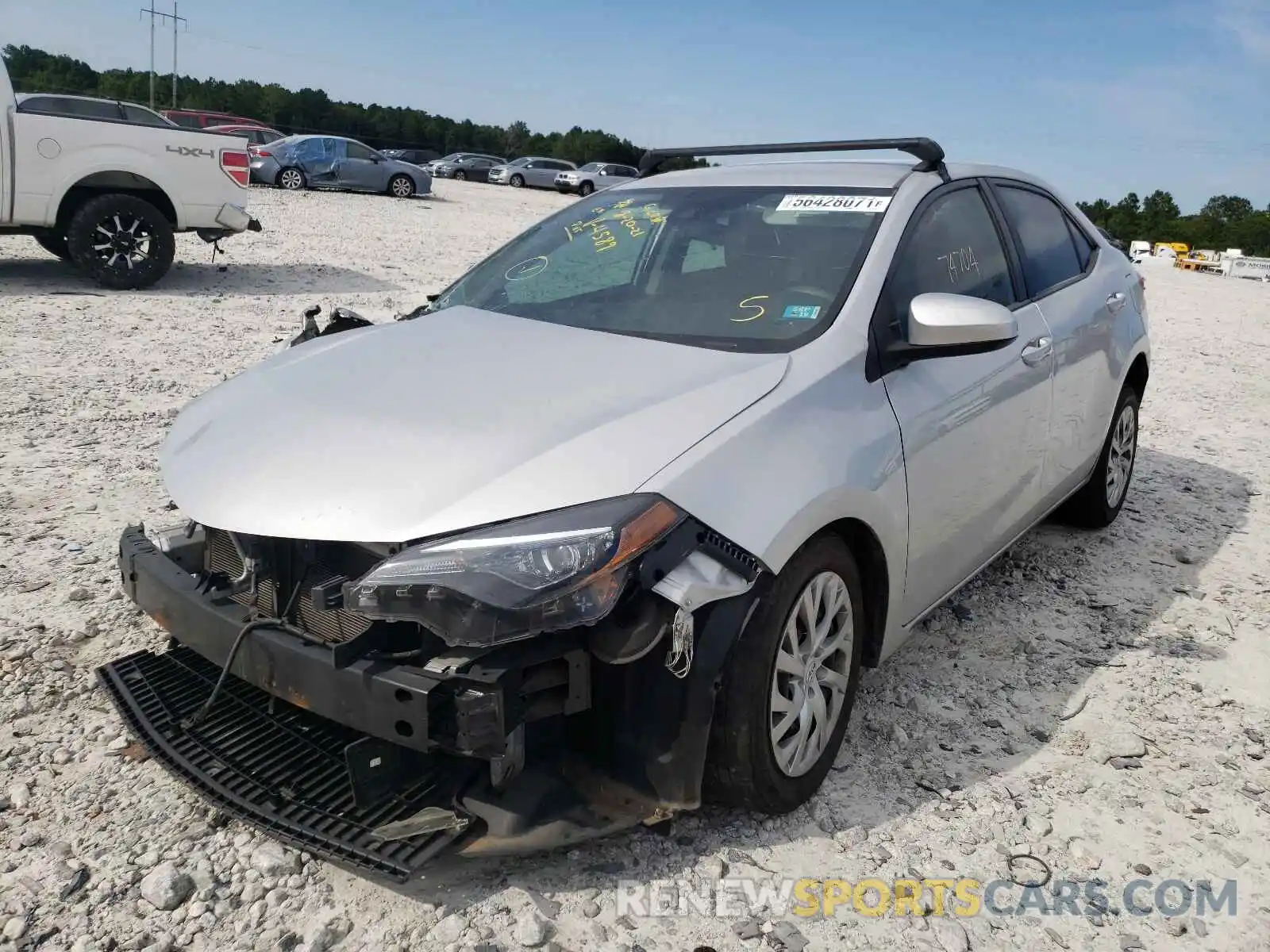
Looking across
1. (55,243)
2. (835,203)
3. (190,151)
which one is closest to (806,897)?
(835,203)

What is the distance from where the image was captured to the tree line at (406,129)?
60.4 metres

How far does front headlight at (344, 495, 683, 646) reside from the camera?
83.1 inches

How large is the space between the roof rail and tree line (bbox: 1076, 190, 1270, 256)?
258 ft

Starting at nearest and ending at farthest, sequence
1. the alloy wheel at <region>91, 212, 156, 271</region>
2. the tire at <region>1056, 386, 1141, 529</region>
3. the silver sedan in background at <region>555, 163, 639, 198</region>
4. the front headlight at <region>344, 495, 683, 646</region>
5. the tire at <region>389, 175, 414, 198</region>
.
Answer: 1. the front headlight at <region>344, 495, 683, 646</region>
2. the tire at <region>1056, 386, 1141, 529</region>
3. the alloy wheel at <region>91, 212, 156, 271</region>
4. the tire at <region>389, 175, 414, 198</region>
5. the silver sedan in background at <region>555, 163, 639, 198</region>

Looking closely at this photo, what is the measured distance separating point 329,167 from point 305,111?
145 ft

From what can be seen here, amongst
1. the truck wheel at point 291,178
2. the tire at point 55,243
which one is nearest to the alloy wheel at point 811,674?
the tire at point 55,243

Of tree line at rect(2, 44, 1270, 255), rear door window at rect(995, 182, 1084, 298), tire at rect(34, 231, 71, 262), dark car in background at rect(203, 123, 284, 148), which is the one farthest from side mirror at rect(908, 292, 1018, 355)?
tree line at rect(2, 44, 1270, 255)

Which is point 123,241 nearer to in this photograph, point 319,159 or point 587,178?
point 319,159

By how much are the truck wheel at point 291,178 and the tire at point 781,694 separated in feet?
75.8

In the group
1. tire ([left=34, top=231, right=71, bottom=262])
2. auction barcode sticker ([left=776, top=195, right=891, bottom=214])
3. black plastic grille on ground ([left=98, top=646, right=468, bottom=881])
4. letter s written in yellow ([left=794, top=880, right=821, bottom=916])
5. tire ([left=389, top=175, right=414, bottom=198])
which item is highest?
tire ([left=389, top=175, right=414, bottom=198])

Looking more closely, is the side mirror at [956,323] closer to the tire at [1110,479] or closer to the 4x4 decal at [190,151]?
the tire at [1110,479]

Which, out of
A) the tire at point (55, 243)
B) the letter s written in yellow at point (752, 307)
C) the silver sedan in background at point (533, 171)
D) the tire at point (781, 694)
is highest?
the silver sedan in background at point (533, 171)

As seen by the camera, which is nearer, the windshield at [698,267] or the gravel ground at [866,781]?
the gravel ground at [866,781]

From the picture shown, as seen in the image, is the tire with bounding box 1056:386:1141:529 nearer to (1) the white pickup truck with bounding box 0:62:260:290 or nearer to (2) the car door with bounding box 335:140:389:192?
(1) the white pickup truck with bounding box 0:62:260:290
